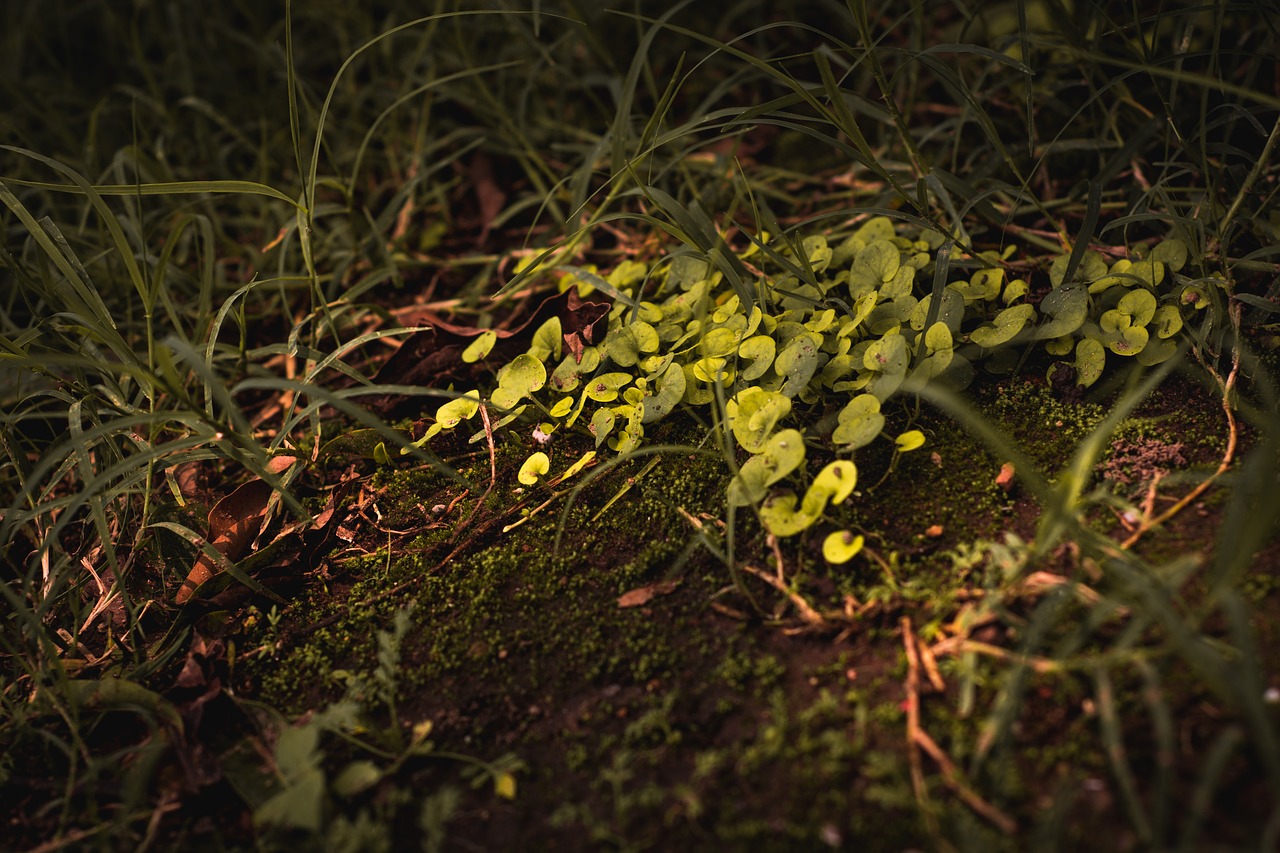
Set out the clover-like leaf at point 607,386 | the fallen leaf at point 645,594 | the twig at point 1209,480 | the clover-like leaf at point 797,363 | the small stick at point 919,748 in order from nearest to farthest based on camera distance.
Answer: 1. the small stick at point 919,748
2. the twig at point 1209,480
3. the fallen leaf at point 645,594
4. the clover-like leaf at point 797,363
5. the clover-like leaf at point 607,386

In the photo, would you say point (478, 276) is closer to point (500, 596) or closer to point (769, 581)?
point (500, 596)

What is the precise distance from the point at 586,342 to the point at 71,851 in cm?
117

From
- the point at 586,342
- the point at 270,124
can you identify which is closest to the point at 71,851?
the point at 586,342

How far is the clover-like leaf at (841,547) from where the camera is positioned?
4.07 ft

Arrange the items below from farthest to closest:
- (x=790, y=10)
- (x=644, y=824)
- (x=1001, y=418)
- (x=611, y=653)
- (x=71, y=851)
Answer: (x=790, y=10) < (x=1001, y=418) < (x=611, y=653) < (x=71, y=851) < (x=644, y=824)

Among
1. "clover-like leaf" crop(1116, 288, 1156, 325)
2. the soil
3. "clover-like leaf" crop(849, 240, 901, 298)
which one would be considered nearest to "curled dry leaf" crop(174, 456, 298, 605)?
the soil

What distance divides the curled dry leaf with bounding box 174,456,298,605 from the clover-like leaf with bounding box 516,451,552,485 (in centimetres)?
46

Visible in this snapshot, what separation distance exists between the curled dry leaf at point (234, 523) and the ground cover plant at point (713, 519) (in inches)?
0.4

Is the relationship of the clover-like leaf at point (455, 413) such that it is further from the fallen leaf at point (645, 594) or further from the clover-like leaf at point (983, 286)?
the clover-like leaf at point (983, 286)

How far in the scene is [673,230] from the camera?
1562 mm

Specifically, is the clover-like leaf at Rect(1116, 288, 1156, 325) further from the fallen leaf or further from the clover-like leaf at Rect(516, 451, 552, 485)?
the clover-like leaf at Rect(516, 451, 552, 485)

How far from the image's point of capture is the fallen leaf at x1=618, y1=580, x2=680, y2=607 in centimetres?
132

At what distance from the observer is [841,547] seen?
125 centimetres

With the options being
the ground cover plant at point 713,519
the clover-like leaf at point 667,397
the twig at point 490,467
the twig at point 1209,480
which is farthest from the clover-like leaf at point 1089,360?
the twig at point 490,467
